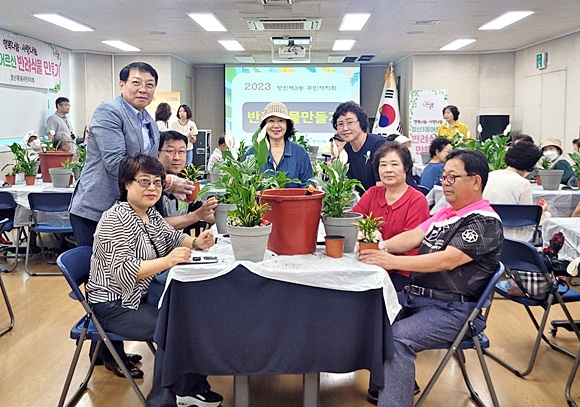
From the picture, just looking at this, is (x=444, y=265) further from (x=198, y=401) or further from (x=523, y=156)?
(x=523, y=156)

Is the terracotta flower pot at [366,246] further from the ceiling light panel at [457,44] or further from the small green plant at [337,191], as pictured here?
the ceiling light panel at [457,44]

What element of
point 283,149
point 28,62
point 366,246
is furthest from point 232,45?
point 366,246

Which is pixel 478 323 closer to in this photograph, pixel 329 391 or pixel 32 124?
pixel 329 391

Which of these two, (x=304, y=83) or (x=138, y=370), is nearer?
(x=138, y=370)

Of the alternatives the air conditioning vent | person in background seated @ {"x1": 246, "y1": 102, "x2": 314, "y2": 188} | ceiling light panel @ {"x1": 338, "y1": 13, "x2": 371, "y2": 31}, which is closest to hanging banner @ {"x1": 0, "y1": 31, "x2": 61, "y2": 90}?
the air conditioning vent

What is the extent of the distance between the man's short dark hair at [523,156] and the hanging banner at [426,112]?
8863 millimetres

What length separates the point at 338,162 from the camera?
2547mm

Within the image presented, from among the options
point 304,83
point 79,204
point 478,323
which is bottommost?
point 478,323

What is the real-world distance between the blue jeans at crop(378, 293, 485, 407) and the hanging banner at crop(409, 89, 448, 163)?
10.8m

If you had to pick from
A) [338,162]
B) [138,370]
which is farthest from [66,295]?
[338,162]

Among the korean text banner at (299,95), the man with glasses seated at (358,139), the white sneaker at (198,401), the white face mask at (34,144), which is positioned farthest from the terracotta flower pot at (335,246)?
the korean text banner at (299,95)

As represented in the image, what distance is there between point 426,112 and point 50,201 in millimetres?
9865

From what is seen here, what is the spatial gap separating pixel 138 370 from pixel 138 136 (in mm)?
1285

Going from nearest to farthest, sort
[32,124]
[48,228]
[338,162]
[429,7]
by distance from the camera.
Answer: [338,162], [48,228], [429,7], [32,124]
